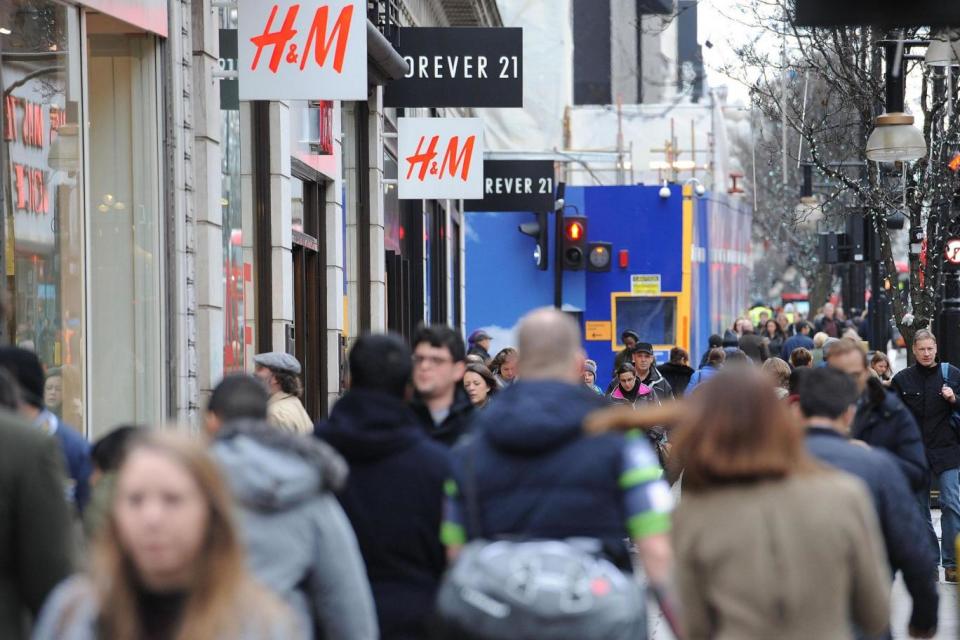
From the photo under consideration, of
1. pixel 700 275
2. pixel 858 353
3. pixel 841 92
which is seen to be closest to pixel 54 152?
pixel 858 353

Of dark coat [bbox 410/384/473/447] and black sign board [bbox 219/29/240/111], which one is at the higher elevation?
black sign board [bbox 219/29/240/111]

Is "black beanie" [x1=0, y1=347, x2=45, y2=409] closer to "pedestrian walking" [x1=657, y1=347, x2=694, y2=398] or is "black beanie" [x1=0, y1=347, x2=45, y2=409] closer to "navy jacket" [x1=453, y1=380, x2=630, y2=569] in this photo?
"navy jacket" [x1=453, y1=380, x2=630, y2=569]

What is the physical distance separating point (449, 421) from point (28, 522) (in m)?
2.46

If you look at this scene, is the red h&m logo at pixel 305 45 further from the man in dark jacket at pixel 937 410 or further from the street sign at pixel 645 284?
the street sign at pixel 645 284

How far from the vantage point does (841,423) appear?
6.26 meters

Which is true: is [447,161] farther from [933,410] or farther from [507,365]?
[933,410]

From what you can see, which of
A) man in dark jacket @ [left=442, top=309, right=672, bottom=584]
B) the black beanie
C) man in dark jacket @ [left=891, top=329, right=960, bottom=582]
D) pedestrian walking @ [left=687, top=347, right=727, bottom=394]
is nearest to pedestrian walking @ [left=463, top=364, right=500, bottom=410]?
man in dark jacket @ [left=891, top=329, right=960, bottom=582]

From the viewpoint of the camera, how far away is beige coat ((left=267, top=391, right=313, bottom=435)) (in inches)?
366

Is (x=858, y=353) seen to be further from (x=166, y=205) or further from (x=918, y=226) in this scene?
(x=918, y=226)

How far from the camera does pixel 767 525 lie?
14.8 feet

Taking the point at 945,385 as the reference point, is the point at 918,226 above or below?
above

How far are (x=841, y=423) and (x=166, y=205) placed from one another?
6.93m

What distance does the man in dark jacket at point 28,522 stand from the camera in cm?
484

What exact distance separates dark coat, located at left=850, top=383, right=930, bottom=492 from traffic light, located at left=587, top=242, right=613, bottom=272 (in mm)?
21261
